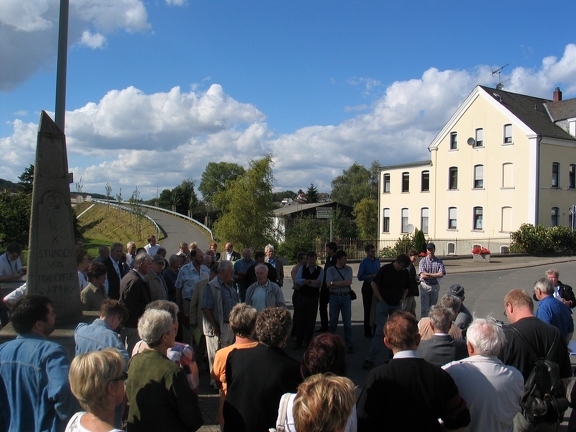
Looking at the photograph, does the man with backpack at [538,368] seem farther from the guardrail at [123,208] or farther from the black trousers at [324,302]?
the guardrail at [123,208]

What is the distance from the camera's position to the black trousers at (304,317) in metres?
9.72

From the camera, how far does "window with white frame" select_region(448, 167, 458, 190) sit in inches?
1690

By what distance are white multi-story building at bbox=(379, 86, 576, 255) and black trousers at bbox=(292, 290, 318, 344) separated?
3007cm

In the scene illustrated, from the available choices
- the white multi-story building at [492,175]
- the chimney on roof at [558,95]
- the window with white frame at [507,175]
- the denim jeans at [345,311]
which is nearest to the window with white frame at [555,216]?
the white multi-story building at [492,175]

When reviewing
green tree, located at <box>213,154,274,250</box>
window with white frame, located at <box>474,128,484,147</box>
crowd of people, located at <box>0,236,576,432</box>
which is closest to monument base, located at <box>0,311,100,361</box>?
crowd of people, located at <box>0,236,576,432</box>

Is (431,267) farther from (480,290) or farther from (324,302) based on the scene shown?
(480,290)

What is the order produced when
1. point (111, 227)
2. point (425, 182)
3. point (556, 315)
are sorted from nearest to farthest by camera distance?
point (556, 315), point (425, 182), point (111, 227)

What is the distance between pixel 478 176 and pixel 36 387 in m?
41.8

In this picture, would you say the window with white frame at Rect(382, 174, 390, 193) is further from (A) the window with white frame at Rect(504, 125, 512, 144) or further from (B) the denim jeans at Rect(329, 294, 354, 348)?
(B) the denim jeans at Rect(329, 294, 354, 348)

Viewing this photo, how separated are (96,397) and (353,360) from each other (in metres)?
6.47

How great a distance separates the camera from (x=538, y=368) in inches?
165

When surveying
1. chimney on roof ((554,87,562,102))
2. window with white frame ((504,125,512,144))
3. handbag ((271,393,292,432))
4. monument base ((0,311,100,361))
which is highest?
chimney on roof ((554,87,562,102))

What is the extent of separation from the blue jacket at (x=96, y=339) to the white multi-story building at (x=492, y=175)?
118 feet

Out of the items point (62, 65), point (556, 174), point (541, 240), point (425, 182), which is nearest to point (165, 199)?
point (425, 182)
